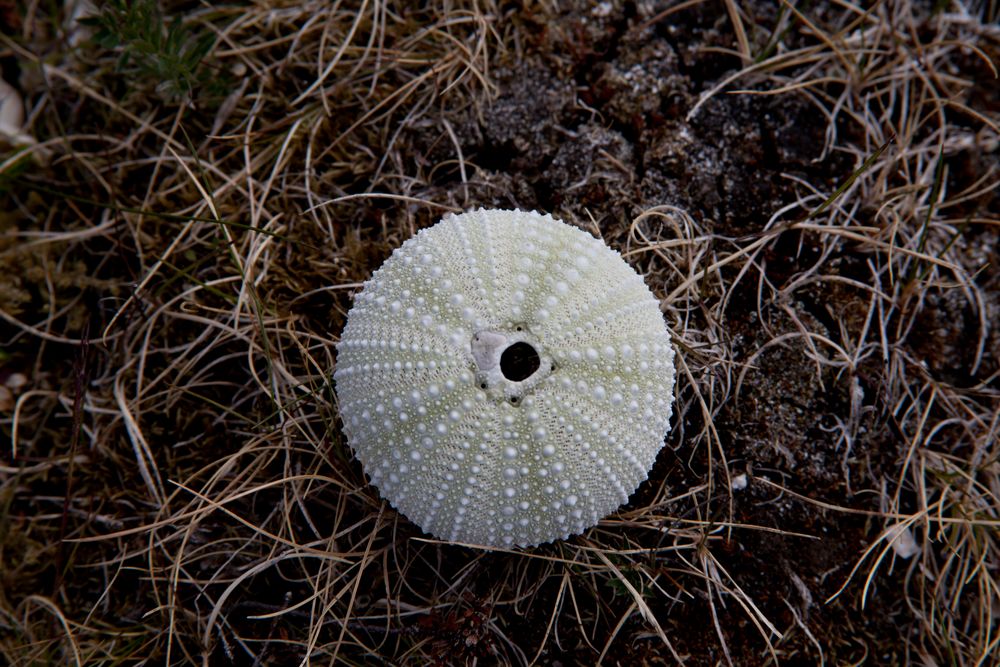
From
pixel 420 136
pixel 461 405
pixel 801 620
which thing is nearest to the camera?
pixel 461 405

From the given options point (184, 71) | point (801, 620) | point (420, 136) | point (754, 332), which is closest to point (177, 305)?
point (184, 71)

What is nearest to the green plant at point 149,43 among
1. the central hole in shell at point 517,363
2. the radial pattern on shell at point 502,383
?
the radial pattern on shell at point 502,383

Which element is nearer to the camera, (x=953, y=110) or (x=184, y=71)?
(x=184, y=71)

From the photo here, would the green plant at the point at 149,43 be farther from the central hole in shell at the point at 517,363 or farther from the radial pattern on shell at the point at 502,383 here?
the central hole in shell at the point at 517,363

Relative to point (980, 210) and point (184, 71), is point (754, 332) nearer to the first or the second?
point (980, 210)

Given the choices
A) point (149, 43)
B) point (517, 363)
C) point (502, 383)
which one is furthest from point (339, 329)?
point (149, 43)

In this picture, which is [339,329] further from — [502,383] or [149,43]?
[149,43]

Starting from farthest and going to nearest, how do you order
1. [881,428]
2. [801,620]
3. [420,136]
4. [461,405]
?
[420,136] → [881,428] → [801,620] → [461,405]
